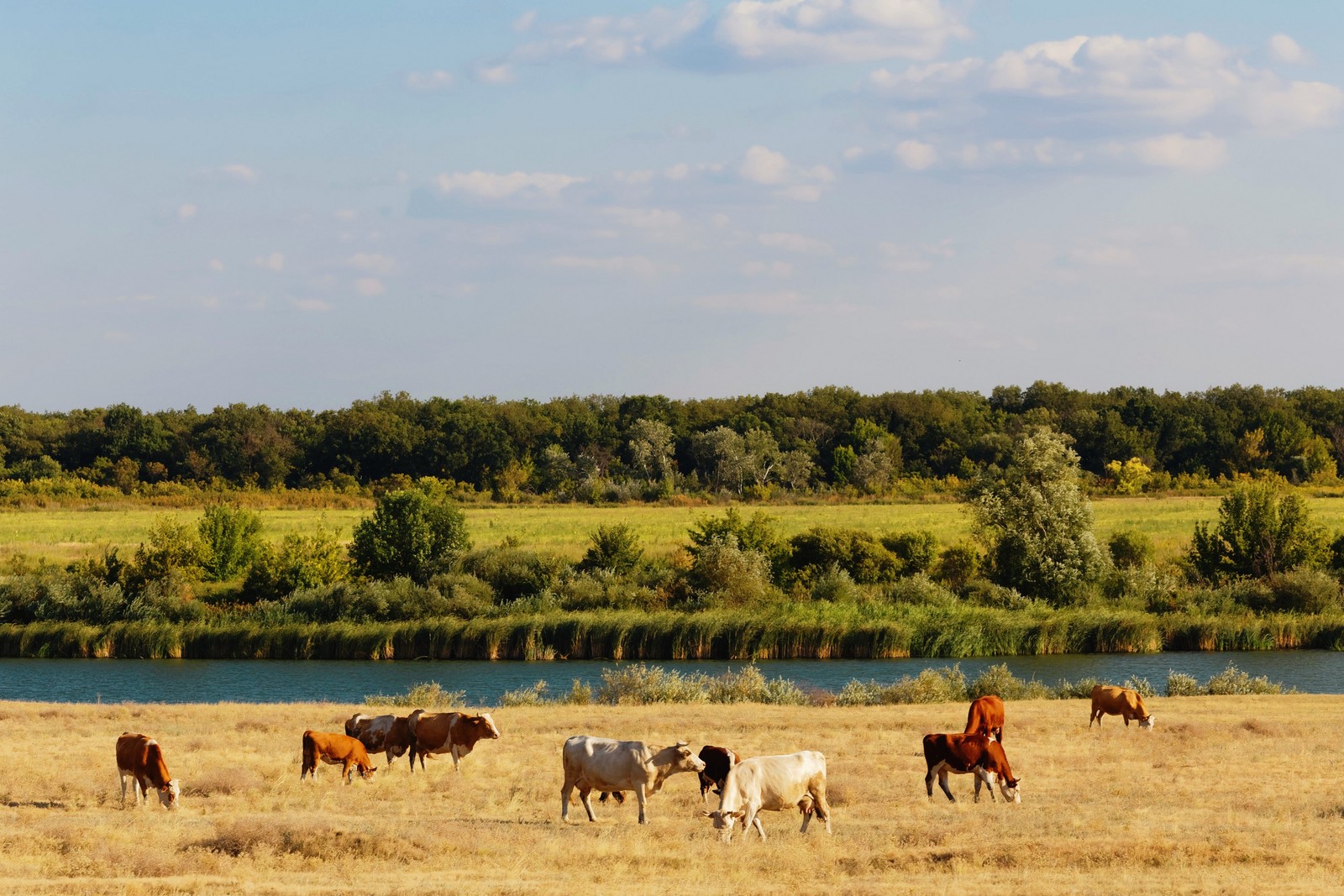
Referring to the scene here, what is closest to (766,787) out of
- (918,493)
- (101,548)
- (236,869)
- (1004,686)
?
(236,869)

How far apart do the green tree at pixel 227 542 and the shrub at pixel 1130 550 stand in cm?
3929

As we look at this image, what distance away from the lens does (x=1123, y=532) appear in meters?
63.8

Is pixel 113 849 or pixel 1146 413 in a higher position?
pixel 1146 413

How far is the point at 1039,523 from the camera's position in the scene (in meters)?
59.0

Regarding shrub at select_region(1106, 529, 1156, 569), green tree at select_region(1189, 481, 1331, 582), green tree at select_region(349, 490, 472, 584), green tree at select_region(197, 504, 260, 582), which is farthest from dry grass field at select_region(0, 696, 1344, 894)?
green tree at select_region(197, 504, 260, 582)

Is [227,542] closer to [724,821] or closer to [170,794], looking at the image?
[170,794]

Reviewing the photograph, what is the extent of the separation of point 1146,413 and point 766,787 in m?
113

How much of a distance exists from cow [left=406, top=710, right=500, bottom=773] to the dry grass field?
43cm

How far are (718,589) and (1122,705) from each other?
30.0m

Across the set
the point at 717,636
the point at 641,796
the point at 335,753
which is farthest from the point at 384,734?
the point at 717,636

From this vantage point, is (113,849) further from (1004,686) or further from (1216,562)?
(1216,562)

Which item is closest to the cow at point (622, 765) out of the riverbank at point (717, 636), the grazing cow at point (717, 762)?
the grazing cow at point (717, 762)

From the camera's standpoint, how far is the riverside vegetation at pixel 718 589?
51312 mm

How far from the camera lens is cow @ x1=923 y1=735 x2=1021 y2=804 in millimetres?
18375
